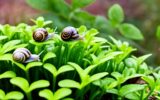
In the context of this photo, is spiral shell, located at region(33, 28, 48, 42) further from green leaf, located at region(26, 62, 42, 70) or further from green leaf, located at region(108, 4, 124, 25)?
green leaf, located at region(108, 4, 124, 25)

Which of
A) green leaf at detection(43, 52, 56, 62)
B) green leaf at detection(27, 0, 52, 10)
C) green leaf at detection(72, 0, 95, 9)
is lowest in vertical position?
green leaf at detection(43, 52, 56, 62)

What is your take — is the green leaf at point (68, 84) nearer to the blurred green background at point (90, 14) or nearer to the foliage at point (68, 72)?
the foliage at point (68, 72)

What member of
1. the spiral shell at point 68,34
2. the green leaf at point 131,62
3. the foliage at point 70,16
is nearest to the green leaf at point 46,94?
the spiral shell at point 68,34

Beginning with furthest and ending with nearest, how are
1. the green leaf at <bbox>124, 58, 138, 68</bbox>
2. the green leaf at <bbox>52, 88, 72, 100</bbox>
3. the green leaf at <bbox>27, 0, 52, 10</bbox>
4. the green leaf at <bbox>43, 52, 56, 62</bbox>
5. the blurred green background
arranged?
1. the blurred green background
2. the green leaf at <bbox>27, 0, 52, 10</bbox>
3. the green leaf at <bbox>124, 58, 138, 68</bbox>
4. the green leaf at <bbox>43, 52, 56, 62</bbox>
5. the green leaf at <bbox>52, 88, 72, 100</bbox>

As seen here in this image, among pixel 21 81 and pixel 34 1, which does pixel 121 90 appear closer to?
pixel 21 81

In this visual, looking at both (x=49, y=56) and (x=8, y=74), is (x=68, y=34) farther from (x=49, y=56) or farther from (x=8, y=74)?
(x=8, y=74)

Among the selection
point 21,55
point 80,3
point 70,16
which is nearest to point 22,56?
point 21,55

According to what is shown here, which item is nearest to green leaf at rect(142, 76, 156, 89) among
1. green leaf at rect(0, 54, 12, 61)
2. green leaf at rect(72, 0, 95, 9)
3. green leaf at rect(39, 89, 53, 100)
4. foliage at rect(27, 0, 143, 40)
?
green leaf at rect(39, 89, 53, 100)
